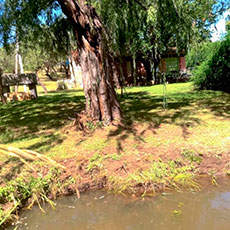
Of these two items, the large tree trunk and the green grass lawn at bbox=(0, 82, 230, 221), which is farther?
the large tree trunk

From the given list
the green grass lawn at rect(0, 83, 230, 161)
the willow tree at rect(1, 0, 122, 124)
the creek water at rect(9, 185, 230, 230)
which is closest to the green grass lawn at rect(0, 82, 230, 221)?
the green grass lawn at rect(0, 83, 230, 161)

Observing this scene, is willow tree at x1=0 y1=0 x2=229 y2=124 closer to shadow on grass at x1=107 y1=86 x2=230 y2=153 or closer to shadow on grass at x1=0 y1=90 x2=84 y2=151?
shadow on grass at x1=107 y1=86 x2=230 y2=153

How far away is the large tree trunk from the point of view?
4.91m

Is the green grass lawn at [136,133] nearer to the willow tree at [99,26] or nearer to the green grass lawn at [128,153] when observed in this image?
the green grass lawn at [128,153]

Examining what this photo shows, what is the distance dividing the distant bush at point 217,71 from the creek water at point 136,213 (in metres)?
8.42

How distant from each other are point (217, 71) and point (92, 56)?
305 inches

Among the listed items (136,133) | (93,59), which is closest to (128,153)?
(136,133)

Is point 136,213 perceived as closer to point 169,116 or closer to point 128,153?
point 128,153

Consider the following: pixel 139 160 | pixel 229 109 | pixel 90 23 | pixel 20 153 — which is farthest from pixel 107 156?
pixel 229 109

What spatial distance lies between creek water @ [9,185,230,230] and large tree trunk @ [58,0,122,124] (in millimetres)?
2271

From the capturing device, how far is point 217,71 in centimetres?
1096

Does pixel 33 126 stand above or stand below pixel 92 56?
below

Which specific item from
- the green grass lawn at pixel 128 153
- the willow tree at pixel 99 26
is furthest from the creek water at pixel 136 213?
the willow tree at pixel 99 26

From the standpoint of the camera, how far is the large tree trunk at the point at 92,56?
16.1 feet
